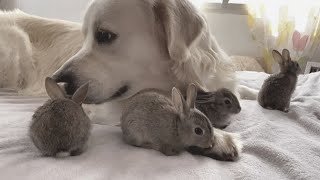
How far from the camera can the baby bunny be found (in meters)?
0.92

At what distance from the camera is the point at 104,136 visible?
44.5 inches

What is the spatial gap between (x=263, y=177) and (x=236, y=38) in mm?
3045

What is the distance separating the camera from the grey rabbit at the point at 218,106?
127cm

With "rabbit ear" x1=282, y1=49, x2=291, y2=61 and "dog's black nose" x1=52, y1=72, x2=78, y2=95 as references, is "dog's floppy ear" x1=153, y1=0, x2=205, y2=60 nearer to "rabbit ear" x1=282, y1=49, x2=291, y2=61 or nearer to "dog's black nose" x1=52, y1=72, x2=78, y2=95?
"dog's black nose" x1=52, y1=72, x2=78, y2=95

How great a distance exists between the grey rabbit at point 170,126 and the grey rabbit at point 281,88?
63 centimetres

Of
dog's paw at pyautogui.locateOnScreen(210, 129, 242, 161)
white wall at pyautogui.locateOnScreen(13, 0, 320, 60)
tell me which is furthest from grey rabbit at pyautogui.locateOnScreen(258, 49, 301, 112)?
white wall at pyautogui.locateOnScreen(13, 0, 320, 60)

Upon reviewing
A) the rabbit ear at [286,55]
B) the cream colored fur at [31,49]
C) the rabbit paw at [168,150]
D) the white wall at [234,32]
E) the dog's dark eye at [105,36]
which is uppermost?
the dog's dark eye at [105,36]

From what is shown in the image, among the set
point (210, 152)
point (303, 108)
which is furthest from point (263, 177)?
point (303, 108)

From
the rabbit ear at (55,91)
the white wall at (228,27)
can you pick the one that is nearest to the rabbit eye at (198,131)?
the rabbit ear at (55,91)

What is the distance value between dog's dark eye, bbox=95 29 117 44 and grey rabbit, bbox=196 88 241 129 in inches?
14.9

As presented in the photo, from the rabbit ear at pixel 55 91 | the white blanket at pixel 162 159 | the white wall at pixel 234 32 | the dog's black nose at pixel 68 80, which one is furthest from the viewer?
the white wall at pixel 234 32

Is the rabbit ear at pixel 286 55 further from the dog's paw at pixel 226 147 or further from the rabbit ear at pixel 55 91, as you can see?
the rabbit ear at pixel 55 91

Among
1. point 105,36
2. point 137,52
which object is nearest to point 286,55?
point 137,52

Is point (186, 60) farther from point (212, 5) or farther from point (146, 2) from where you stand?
point (212, 5)
